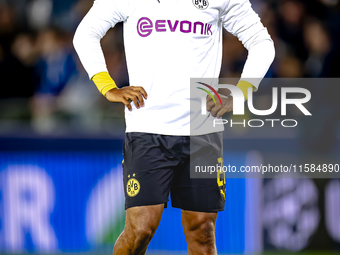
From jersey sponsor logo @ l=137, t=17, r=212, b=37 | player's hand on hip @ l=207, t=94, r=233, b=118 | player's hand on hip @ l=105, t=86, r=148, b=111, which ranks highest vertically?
jersey sponsor logo @ l=137, t=17, r=212, b=37

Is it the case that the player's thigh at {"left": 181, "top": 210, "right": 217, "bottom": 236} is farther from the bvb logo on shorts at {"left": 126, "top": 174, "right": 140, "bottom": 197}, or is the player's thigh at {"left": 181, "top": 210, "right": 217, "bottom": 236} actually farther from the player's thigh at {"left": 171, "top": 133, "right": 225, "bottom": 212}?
the bvb logo on shorts at {"left": 126, "top": 174, "right": 140, "bottom": 197}

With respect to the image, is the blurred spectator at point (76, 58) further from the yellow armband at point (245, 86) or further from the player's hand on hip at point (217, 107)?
the player's hand on hip at point (217, 107)

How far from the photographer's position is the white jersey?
8.38 ft

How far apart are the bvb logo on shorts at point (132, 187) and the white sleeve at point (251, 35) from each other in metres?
0.88

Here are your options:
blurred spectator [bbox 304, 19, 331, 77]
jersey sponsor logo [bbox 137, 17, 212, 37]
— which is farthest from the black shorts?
blurred spectator [bbox 304, 19, 331, 77]

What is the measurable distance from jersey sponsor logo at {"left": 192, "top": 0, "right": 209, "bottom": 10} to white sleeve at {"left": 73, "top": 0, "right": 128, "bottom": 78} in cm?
38

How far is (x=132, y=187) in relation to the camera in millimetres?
2566

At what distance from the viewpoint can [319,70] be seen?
15.4 feet

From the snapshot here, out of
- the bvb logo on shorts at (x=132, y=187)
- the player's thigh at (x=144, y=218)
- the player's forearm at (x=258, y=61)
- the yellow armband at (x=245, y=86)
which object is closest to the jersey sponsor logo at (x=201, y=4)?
the player's forearm at (x=258, y=61)

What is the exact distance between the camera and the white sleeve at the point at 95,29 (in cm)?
263

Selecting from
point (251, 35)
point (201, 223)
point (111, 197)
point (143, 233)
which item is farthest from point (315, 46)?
point (143, 233)

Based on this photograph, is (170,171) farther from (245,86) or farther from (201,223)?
(245,86)

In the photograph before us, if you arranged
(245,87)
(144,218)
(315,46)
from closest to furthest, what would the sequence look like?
(144,218) → (245,87) → (315,46)

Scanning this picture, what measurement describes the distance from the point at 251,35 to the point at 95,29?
90cm
